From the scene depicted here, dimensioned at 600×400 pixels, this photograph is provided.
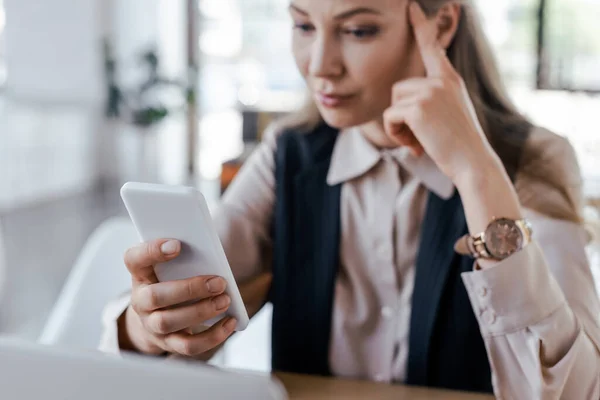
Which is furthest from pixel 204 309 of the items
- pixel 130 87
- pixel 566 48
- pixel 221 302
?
pixel 566 48

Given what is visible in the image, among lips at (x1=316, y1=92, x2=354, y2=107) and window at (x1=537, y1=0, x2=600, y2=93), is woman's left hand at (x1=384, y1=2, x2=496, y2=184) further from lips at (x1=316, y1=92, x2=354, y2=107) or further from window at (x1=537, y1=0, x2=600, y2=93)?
window at (x1=537, y1=0, x2=600, y2=93)

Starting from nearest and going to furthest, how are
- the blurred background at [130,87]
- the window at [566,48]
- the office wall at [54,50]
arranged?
1. the blurred background at [130,87]
2. the office wall at [54,50]
3. the window at [566,48]

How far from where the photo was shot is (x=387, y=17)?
0.75m

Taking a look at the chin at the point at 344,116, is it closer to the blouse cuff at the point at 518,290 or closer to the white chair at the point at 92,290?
the blouse cuff at the point at 518,290

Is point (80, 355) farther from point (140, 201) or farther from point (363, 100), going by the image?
point (363, 100)

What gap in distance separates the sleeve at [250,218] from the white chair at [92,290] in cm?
17

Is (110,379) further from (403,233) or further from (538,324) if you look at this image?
(403,233)

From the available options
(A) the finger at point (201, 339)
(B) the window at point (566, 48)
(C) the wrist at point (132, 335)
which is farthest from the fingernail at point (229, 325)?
(B) the window at point (566, 48)

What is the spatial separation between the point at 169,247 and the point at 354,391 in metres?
0.32

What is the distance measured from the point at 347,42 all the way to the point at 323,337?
14.4 inches

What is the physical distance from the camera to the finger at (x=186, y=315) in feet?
1.92

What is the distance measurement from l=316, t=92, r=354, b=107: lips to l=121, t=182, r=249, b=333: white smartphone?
0.92ft

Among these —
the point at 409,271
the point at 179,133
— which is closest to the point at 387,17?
the point at 409,271

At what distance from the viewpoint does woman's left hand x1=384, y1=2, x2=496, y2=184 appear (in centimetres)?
67
